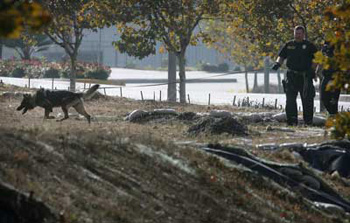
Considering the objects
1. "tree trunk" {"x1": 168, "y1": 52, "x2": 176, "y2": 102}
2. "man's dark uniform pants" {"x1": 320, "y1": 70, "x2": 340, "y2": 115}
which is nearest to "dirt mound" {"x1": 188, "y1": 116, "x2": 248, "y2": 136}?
"man's dark uniform pants" {"x1": 320, "y1": 70, "x2": 340, "y2": 115}

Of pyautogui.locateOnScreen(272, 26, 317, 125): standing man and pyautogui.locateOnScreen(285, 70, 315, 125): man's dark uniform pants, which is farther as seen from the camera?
pyautogui.locateOnScreen(285, 70, 315, 125): man's dark uniform pants

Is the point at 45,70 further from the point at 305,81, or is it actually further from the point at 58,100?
the point at 58,100

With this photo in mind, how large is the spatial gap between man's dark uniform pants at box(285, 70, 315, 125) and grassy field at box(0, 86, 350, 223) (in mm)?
4531

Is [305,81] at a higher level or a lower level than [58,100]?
higher

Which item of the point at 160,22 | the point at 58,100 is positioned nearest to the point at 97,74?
the point at 160,22

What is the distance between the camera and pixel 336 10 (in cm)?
945

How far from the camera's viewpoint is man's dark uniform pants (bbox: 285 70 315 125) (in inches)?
753

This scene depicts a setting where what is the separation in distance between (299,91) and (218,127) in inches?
116

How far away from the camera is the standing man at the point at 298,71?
61.3 ft

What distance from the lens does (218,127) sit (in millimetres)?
17000

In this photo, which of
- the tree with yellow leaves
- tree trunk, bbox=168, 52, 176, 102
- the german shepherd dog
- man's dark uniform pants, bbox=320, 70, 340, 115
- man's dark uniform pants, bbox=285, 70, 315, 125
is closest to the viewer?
the tree with yellow leaves

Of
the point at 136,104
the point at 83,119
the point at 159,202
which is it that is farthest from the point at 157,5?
the point at 159,202

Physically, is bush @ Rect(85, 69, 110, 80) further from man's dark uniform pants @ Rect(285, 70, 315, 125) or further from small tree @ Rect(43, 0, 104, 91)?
man's dark uniform pants @ Rect(285, 70, 315, 125)

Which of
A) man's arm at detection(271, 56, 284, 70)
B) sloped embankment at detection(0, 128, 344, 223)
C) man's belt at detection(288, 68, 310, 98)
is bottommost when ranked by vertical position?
sloped embankment at detection(0, 128, 344, 223)
